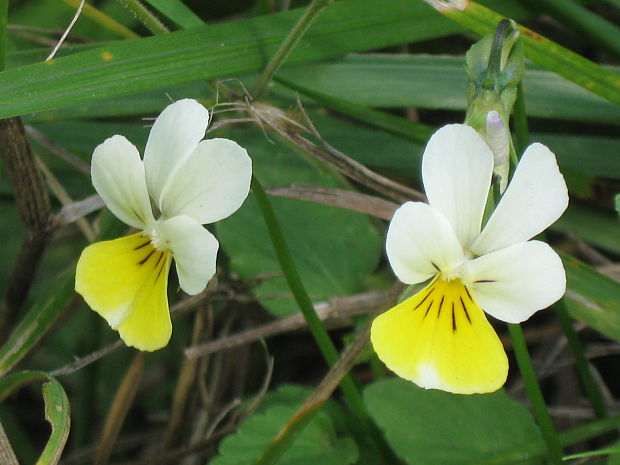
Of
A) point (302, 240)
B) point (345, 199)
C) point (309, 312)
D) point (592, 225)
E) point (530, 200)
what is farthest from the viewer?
point (592, 225)

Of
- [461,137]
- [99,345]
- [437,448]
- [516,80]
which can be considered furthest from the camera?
[99,345]

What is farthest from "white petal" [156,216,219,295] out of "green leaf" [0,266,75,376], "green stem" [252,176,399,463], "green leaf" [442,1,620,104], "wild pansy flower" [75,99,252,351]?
"green leaf" [442,1,620,104]

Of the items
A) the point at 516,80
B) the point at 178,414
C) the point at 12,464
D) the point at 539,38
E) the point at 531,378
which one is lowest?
the point at 12,464

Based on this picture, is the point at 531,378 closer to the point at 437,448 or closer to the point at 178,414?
the point at 437,448

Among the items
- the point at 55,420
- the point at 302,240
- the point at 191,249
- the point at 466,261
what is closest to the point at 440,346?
the point at 466,261

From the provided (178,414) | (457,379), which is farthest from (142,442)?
(457,379)

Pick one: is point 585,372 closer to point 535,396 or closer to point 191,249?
point 535,396
